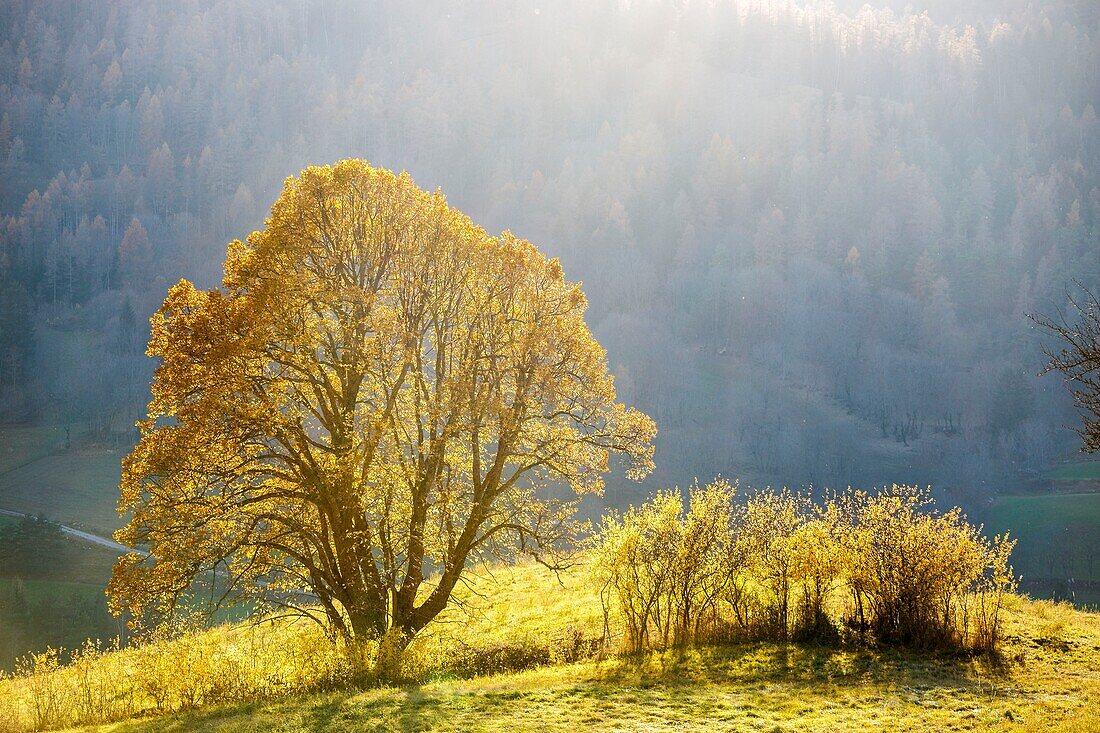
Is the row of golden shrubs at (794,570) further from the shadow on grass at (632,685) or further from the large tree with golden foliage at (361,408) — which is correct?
the large tree with golden foliage at (361,408)

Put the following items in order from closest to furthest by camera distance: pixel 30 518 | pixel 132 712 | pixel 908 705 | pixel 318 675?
pixel 908 705 → pixel 132 712 → pixel 318 675 → pixel 30 518

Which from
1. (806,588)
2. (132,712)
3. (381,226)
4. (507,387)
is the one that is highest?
(381,226)

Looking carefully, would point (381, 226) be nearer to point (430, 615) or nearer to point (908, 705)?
point (430, 615)

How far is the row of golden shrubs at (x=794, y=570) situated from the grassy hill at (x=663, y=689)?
128 centimetres

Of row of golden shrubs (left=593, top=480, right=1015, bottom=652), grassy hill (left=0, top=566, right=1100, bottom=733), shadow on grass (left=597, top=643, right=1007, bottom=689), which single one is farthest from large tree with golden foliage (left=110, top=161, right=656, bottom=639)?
shadow on grass (left=597, top=643, right=1007, bottom=689)

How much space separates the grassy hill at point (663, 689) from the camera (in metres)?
17.1

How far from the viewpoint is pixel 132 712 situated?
20.9m

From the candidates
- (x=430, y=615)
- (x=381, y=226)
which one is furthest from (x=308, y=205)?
(x=430, y=615)

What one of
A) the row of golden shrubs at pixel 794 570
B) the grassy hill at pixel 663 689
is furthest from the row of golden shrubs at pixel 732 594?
the grassy hill at pixel 663 689

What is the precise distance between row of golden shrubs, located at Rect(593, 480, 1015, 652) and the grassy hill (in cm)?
128

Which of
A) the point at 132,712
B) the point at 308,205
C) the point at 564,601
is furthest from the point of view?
the point at 564,601

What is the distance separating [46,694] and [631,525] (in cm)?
1890

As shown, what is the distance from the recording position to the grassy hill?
1714 centimetres

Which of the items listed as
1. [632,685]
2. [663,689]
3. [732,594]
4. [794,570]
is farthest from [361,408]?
[794,570]
